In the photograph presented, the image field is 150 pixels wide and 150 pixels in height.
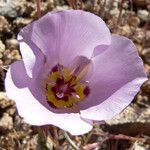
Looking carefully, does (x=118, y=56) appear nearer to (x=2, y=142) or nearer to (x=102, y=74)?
(x=102, y=74)

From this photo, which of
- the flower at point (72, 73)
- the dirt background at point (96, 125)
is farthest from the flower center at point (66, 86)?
the dirt background at point (96, 125)

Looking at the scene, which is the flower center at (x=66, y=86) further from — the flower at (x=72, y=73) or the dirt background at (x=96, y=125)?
the dirt background at (x=96, y=125)

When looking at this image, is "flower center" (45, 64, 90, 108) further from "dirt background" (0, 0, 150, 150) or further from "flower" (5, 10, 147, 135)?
"dirt background" (0, 0, 150, 150)

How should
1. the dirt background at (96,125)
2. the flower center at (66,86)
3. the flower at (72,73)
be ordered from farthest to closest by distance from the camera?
1. the dirt background at (96,125)
2. the flower center at (66,86)
3. the flower at (72,73)

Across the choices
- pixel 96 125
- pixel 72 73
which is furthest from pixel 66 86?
pixel 96 125

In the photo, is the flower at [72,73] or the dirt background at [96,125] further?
the dirt background at [96,125]

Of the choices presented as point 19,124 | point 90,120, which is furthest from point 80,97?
point 19,124

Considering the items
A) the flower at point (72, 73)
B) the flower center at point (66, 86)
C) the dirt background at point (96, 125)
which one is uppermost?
the flower at point (72, 73)
